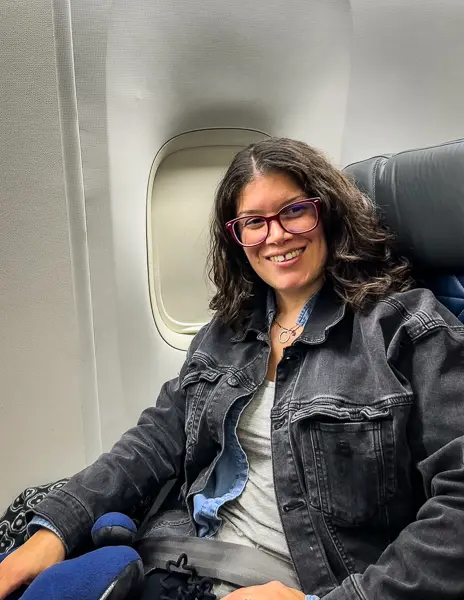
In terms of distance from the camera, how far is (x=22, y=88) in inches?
56.3

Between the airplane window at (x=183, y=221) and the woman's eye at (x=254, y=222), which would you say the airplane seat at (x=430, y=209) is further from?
the airplane window at (x=183, y=221)

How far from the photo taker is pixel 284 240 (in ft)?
3.48

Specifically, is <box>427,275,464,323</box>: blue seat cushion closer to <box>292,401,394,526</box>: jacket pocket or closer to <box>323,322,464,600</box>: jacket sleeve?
<box>323,322,464,600</box>: jacket sleeve

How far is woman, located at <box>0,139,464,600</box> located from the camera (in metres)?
0.86

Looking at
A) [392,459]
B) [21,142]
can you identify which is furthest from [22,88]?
[392,459]

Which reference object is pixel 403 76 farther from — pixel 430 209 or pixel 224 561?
pixel 224 561

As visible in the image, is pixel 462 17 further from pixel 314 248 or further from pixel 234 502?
pixel 234 502

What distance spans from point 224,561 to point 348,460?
31 cm

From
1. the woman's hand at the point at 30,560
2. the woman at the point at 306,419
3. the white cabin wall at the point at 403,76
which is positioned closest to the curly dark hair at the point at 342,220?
the woman at the point at 306,419

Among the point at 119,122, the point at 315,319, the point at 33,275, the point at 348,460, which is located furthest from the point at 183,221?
the point at 348,460

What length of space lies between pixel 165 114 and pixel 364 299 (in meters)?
0.96

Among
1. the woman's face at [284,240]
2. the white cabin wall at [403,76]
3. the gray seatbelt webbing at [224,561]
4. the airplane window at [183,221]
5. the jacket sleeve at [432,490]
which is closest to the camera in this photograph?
the jacket sleeve at [432,490]

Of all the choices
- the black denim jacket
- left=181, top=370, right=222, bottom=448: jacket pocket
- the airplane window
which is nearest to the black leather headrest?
the black denim jacket

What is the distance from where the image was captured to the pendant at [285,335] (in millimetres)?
1139
